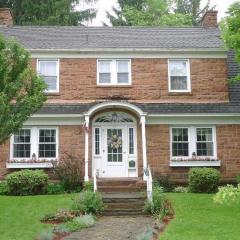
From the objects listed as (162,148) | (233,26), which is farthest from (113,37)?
(233,26)

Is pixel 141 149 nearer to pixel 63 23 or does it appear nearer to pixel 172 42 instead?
pixel 172 42

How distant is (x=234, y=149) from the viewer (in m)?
21.5

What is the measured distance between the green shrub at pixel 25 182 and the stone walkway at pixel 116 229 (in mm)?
4491

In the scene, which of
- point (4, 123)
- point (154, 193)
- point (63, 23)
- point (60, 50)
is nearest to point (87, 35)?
point (60, 50)

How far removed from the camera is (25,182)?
18812mm

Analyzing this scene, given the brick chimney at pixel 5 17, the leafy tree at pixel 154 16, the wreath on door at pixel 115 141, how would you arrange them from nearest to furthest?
the wreath on door at pixel 115 141
the brick chimney at pixel 5 17
the leafy tree at pixel 154 16

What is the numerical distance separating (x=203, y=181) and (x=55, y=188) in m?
5.88

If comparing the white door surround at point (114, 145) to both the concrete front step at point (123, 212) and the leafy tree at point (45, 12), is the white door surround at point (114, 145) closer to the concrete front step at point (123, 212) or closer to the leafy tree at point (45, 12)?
the concrete front step at point (123, 212)

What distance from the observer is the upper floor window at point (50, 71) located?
22.1m

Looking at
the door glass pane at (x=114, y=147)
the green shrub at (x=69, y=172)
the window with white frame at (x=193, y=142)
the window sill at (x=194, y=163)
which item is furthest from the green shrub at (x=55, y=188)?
the window with white frame at (x=193, y=142)

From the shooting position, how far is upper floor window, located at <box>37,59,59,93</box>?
2208cm

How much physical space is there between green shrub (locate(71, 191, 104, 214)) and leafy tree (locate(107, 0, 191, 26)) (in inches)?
1131

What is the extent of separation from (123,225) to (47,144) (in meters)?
8.10

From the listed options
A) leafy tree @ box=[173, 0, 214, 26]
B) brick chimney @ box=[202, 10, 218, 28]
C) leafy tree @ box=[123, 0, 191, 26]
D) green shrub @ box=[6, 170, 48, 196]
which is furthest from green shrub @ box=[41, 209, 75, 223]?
leafy tree @ box=[173, 0, 214, 26]
